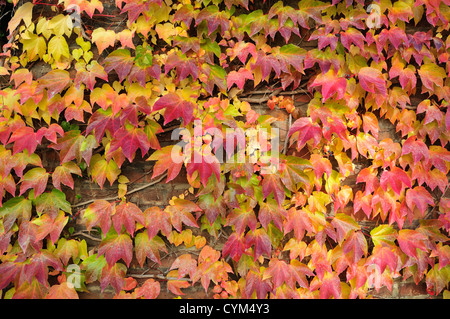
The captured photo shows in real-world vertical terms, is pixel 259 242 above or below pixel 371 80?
below

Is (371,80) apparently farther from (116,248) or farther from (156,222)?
(116,248)

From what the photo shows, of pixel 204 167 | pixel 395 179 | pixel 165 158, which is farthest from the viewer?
pixel 395 179

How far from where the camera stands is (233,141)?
175 cm

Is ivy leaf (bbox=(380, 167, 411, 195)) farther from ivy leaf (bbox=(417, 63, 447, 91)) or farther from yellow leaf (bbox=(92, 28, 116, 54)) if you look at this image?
yellow leaf (bbox=(92, 28, 116, 54))

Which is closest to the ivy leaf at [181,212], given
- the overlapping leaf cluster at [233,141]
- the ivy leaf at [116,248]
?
the overlapping leaf cluster at [233,141]

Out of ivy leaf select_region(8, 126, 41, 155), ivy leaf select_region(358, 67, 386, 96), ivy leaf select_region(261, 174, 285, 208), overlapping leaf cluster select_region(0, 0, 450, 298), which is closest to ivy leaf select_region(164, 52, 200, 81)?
overlapping leaf cluster select_region(0, 0, 450, 298)

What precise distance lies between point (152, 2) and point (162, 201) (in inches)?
46.6

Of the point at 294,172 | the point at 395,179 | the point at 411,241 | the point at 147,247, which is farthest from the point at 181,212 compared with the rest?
the point at 411,241

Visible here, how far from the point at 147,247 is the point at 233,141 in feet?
2.72

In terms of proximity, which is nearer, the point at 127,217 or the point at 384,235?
the point at 127,217

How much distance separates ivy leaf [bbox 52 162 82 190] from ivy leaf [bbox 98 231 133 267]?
39 cm

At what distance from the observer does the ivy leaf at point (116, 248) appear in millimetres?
1803

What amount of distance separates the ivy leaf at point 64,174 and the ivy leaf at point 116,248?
39 cm

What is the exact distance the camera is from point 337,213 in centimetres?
197
